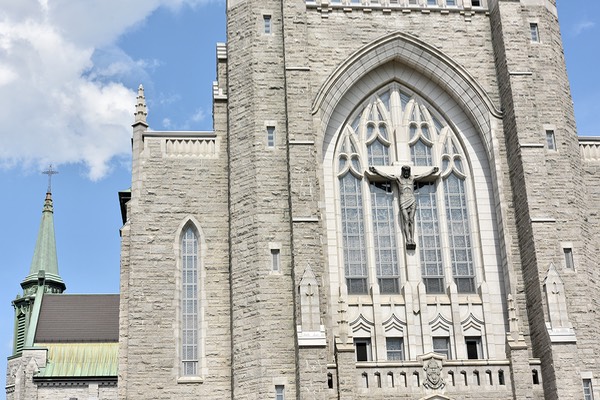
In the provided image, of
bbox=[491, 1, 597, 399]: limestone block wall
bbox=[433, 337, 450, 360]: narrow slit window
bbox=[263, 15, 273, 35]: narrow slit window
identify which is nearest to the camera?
bbox=[491, 1, 597, 399]: limestone block wall

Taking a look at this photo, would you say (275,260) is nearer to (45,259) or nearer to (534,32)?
(534,32)

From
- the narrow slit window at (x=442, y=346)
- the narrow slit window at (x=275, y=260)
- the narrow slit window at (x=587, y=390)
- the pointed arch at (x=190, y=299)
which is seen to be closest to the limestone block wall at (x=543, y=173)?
the narrow slit window at (x=587, y=390)

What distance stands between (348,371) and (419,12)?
12.3 metres

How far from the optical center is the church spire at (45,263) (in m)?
50.5

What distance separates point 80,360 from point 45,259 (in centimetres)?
962

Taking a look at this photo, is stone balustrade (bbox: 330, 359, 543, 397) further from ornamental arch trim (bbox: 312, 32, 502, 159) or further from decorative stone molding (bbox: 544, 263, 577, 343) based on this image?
ornamental arch trim (bbox: 312, 32, 502, 159)

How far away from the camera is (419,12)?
31562 millimetres

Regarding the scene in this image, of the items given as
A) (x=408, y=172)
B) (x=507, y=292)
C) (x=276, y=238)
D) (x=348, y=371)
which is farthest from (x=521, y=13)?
(x=348, y=371)

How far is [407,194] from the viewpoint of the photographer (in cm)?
2952

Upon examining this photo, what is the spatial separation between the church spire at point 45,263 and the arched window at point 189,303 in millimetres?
23451

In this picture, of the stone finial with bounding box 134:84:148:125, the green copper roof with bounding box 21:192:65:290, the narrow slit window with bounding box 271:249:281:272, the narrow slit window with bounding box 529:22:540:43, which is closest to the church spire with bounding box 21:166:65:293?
the green copper roof with bounding box 21:192:65:290

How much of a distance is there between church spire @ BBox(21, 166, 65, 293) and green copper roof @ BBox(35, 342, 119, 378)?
6.46 meters

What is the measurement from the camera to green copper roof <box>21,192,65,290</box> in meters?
50.9

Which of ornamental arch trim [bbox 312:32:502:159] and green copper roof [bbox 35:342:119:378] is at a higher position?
ornamental arch trim [bbox 312:32:502:159]
